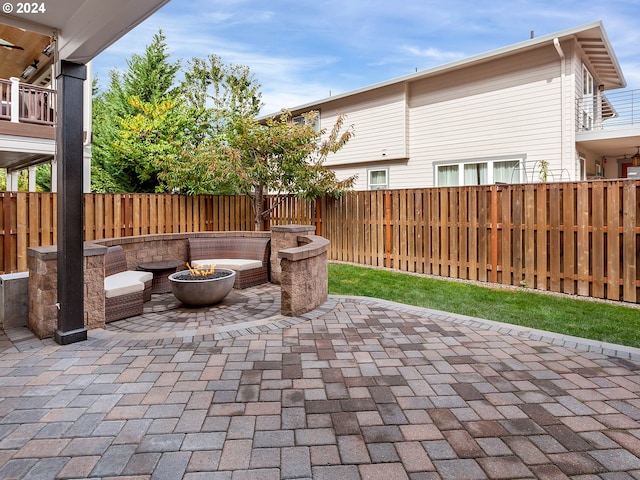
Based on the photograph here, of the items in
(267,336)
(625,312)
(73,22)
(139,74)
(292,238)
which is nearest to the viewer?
(73,22)

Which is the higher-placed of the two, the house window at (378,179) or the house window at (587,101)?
the house window at (587,101)

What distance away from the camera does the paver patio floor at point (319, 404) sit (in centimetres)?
219

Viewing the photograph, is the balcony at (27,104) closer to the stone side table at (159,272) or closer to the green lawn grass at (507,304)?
the stone side table at (159,272)

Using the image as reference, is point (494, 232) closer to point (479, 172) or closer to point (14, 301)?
point (479, 172)

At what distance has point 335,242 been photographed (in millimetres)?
10336

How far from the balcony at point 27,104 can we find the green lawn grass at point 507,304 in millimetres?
8795

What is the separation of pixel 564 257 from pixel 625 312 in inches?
52.7

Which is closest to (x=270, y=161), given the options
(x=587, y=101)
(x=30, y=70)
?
(x=30, y=70)

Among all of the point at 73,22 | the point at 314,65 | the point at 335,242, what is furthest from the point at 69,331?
the point at 314,65

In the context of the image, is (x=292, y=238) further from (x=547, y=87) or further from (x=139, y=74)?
(x=139, y=74)

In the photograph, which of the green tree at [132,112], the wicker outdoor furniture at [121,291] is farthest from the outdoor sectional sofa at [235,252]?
the green tree at [132,112]

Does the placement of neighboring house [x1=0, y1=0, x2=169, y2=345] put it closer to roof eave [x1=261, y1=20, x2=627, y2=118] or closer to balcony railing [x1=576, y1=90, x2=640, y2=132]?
roof eave [x1=261, y1=20, x2=627, y2=118]

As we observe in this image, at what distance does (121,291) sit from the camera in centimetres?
504

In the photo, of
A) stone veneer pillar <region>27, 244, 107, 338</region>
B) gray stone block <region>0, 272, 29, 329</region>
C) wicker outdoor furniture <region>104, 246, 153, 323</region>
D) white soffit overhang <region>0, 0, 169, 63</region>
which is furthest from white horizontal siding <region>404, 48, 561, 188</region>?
gray stone block <region>0, 272, 29, 329</region>
